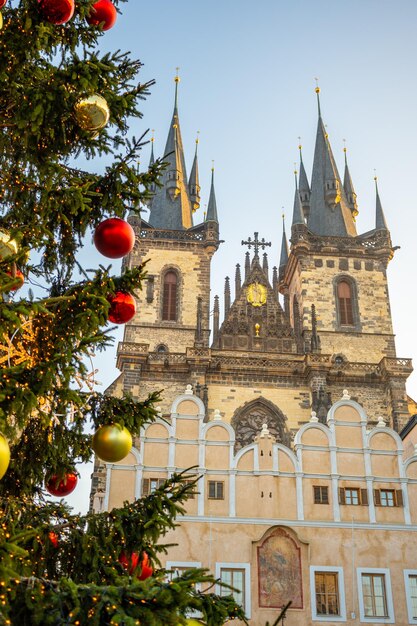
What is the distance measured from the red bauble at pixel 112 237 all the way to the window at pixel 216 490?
6922 millimetres

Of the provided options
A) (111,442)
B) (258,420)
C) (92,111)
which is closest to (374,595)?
(111,442)

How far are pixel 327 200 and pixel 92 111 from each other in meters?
32.1

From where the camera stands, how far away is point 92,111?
5094 millimetres

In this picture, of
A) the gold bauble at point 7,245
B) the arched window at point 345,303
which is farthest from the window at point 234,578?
the arched window at point 345,303

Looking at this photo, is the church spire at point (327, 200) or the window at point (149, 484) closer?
the window at point (149, 484)

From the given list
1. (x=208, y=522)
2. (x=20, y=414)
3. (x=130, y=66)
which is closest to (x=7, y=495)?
(x=20, y=414)

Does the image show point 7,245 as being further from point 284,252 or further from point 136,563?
point 284,252

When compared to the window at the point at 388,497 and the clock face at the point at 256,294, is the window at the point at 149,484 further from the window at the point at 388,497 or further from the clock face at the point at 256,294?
the clock face at the point at 256,294

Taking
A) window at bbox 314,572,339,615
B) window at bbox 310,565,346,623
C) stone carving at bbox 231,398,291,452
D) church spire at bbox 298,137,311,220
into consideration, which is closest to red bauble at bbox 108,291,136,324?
window at bbox 310,565,346,623

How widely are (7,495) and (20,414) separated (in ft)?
4.80

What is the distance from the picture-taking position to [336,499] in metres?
11.4

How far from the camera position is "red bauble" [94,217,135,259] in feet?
17.4

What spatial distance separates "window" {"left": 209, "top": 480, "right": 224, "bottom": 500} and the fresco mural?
105 centimetres

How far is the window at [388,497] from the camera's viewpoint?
11500 mm
